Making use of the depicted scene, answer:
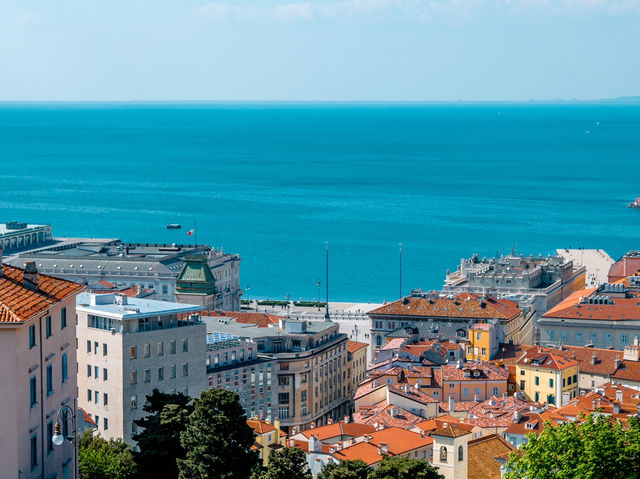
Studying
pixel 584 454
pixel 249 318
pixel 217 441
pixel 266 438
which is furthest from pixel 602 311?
pixel 584 454

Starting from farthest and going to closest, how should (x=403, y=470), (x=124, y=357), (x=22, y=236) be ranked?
1. (x=22, y=236)
2. (x=124, y=357)
3. (x=403, y=470)

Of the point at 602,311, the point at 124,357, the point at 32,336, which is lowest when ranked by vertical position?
the point at 602,311

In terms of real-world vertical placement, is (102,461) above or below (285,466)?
above

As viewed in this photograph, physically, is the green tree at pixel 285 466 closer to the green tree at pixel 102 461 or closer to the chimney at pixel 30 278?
the green tree at pixel 102 461

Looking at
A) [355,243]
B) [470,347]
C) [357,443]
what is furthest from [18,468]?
[355,243]

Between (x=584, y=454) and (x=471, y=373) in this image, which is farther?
(x=471, y=373)

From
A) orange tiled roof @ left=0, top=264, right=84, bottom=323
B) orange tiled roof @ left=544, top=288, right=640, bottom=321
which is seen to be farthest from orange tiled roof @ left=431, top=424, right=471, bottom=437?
orange tiled roof @ left=544, top=288, right=640, bottom=321

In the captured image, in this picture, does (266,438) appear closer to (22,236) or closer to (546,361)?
(546,361)
